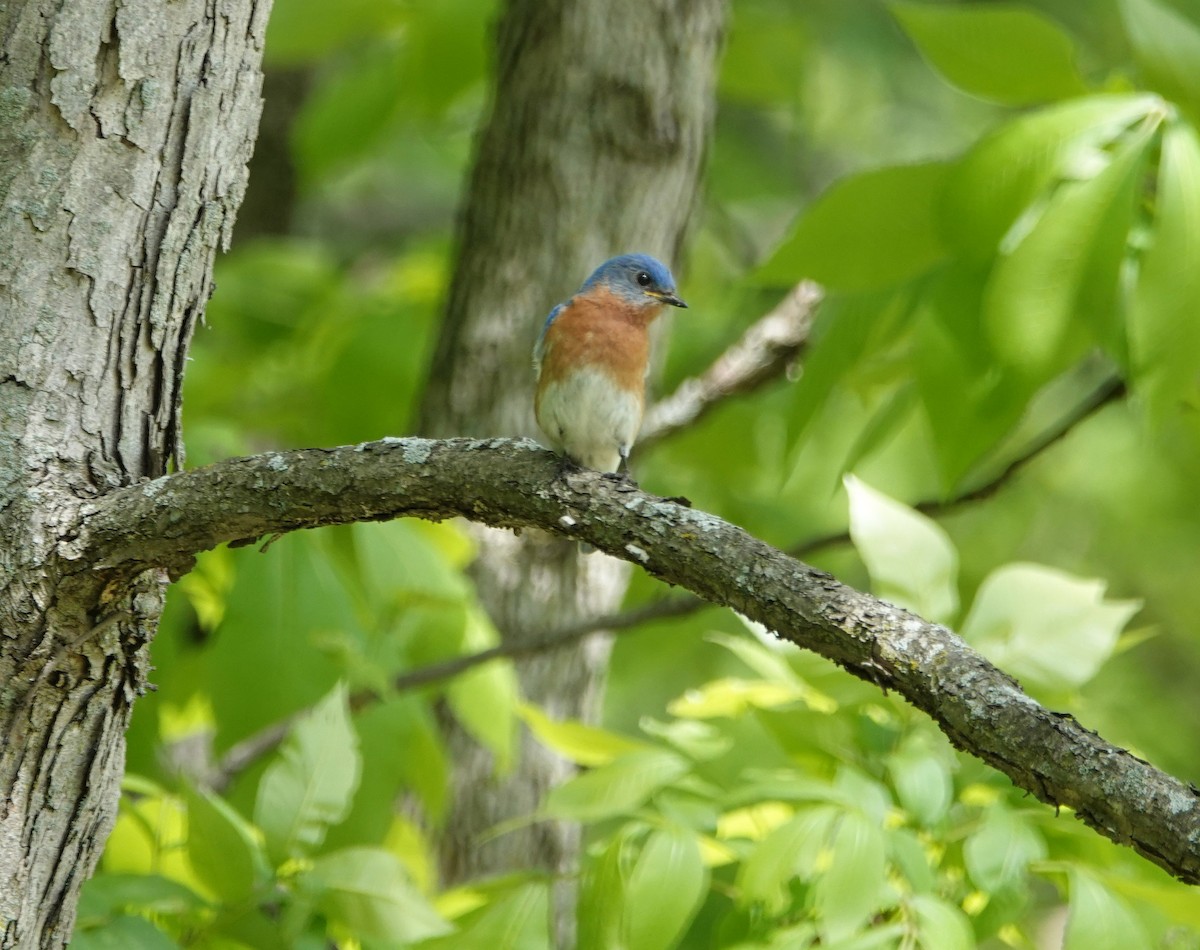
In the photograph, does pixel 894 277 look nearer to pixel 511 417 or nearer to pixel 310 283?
pixel 511 417

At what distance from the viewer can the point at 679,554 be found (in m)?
1.81

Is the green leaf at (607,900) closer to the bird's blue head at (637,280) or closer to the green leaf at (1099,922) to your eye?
the green leaf at (1099,922)

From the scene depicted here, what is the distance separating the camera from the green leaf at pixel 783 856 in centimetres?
234

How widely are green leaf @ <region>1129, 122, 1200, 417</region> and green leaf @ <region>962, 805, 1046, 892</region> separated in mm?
912

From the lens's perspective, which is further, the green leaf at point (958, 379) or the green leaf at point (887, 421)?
the green leaf at point (887, 421)

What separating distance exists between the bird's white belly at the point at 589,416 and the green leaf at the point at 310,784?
137 centimetres

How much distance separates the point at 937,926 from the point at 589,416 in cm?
181

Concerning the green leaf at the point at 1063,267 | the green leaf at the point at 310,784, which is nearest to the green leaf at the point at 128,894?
the green leaf at the point at 310,784

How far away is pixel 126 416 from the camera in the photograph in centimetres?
212

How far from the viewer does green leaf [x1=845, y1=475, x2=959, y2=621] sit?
283 cm

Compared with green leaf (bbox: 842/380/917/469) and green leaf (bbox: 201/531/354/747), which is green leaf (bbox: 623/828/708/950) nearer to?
green leaf (bbox: 201/531/354/747)

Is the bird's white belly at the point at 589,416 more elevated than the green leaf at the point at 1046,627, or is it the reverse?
the bird's white belly at the point at 589,416

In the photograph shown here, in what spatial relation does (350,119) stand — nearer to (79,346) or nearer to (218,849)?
(79,346)

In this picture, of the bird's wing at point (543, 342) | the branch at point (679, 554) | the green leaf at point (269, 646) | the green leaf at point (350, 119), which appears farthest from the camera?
the green leaf at point (350, 119)
